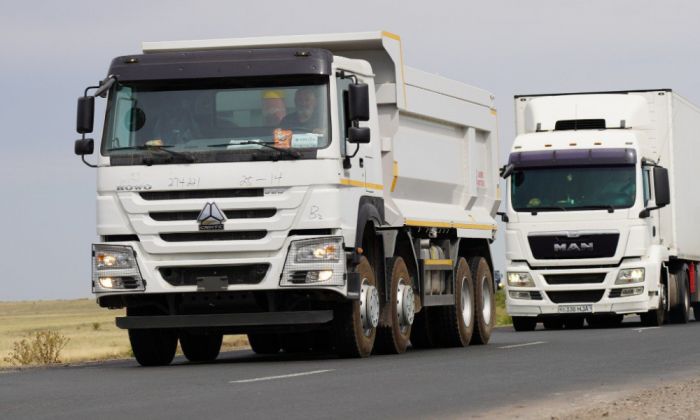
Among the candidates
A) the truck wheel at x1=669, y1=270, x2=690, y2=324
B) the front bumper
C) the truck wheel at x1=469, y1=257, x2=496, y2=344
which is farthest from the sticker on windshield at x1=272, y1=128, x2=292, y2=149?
the truck wheel at x1=669, y1=270, x2=690, y2=324

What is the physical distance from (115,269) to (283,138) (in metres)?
2.35

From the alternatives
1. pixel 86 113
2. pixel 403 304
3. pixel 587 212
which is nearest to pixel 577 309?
pixel 587 212

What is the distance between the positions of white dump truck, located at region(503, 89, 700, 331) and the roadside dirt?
52.9 feet

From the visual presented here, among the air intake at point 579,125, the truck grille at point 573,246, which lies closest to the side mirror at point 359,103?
the truck grille at point 573,246

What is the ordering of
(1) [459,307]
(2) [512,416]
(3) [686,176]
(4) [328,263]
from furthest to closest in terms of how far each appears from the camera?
(3) [686,176] < (1) [459,307] < (4) [328,263] < (2) [512,416]

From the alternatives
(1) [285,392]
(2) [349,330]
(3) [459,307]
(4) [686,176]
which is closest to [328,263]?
(2) [349,330]

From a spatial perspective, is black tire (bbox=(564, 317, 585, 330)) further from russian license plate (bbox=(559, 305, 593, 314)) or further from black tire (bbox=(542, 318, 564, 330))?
russian license plate (bbox=(559, 305, 593, 314))

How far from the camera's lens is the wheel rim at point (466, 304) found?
2319 centimetres

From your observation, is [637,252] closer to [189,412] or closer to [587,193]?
[587,193]

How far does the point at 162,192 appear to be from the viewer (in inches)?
694

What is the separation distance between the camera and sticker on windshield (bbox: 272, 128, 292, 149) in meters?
17.5

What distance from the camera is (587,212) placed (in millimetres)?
29891

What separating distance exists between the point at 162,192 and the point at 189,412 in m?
6.09

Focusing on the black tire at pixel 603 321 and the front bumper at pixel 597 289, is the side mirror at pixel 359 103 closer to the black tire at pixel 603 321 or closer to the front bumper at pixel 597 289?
the front bumper at pixel 597 289
